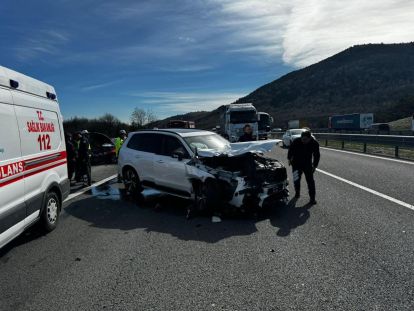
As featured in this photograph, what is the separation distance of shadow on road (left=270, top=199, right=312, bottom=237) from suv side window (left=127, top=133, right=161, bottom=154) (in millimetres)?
3369

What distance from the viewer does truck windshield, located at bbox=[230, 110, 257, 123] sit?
2900 centimetres

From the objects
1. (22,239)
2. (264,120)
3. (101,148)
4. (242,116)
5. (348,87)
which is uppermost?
(348,87)

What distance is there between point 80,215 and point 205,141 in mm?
3268

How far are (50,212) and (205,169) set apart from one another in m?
3.03

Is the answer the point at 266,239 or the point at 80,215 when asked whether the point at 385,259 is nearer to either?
the point at 266,239

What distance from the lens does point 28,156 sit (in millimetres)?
5633

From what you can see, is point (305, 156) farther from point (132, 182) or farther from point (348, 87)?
point (348, 87)

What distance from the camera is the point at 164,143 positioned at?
356 inches

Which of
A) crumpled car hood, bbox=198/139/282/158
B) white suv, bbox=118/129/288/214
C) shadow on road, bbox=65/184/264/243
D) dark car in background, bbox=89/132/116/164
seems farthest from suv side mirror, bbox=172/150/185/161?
dark car in background, bbox=89/132/116/164

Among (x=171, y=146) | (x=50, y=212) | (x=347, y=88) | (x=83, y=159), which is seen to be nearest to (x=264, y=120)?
(x=83, y=159)

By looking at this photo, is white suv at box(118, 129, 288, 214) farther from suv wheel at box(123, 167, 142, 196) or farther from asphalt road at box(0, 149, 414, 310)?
asphalt road at box(0, 149, 414, 310)

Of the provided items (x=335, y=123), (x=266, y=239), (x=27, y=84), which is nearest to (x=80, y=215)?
(x=27, y=84)

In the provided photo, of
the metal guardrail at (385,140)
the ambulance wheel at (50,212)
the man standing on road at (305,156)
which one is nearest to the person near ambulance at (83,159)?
the ambulance wheel at (50,212)

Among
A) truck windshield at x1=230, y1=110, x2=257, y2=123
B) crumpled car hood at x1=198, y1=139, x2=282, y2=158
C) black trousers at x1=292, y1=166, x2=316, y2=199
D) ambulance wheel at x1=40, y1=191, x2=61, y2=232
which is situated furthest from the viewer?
truck windshield at x1=230, y1=110, x2=257, y2=123
